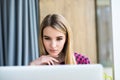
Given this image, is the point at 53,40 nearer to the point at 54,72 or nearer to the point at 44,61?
the point at 44,61

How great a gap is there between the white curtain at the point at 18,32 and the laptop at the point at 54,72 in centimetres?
144

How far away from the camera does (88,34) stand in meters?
2.48

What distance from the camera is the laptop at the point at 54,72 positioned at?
0.74 meters

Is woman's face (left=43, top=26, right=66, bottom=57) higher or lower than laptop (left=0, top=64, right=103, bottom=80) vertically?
higher

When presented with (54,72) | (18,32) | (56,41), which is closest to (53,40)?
(56,41)

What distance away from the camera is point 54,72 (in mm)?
741

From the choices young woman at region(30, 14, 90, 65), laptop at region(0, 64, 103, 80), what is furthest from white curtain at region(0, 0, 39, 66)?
laptop at region(0, 64, 103, 80)

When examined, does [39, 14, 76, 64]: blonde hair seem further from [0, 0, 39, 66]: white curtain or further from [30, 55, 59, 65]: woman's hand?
[0, 0, 39, 66]: white curtain

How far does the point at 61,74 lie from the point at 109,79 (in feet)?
5.24

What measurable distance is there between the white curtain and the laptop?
4.74ft

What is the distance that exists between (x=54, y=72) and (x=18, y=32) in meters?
1.49

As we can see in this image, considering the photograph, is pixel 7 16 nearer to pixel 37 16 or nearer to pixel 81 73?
pixel 37 16

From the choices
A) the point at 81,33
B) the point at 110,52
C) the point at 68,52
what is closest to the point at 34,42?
the point at 81,33

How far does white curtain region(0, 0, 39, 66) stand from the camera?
7.08 feet
